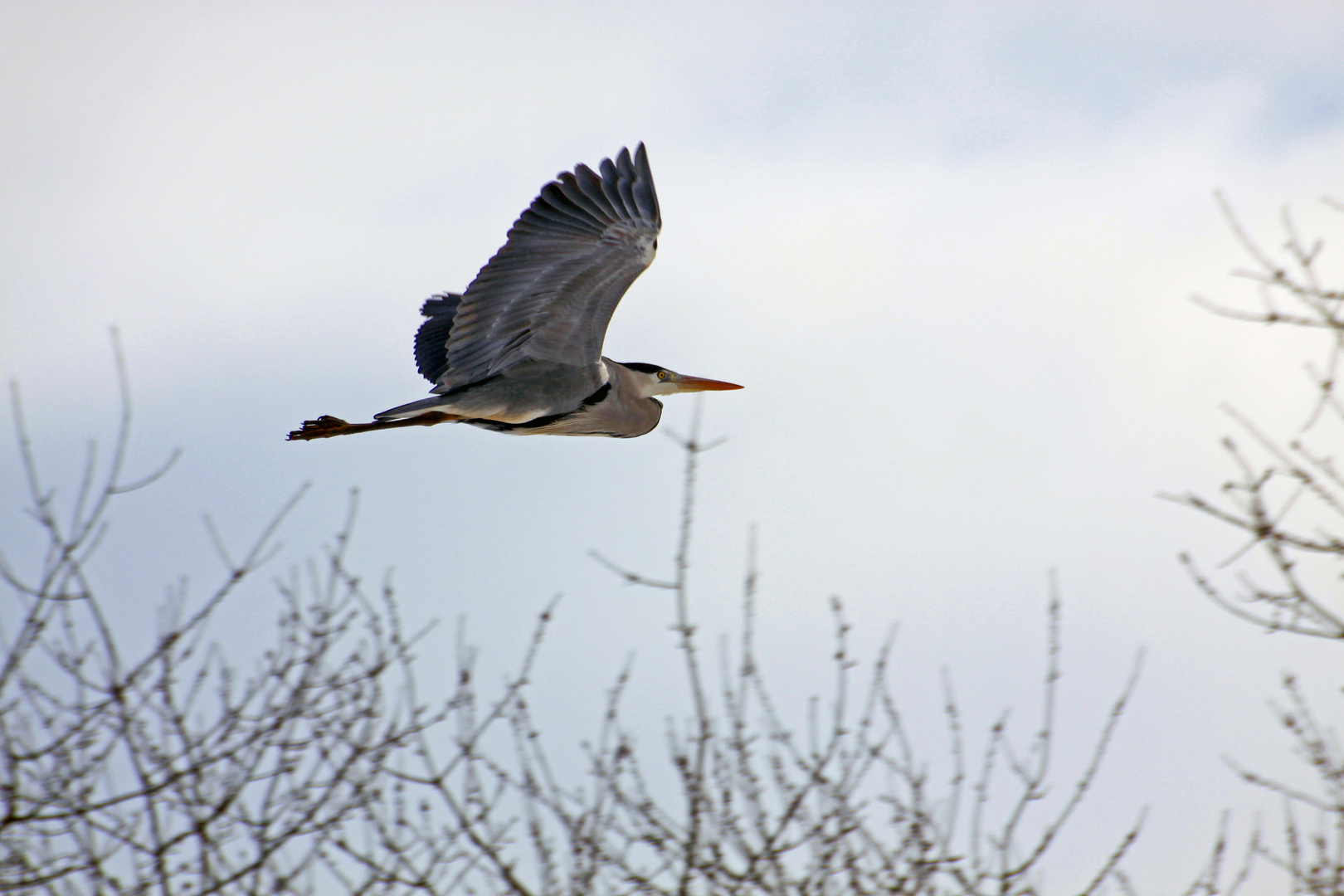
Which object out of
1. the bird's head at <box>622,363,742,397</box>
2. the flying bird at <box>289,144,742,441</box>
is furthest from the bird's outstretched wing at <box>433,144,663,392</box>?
the bird's head at <box>622,363,742,397</box>

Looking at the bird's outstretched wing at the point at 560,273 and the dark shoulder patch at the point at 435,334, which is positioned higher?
the dark shoulder patch at the point at 435,334

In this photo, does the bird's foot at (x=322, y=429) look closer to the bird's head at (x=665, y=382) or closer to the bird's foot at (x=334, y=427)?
the bird's foot at (x=334, y=427)

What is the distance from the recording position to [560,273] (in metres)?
7.32

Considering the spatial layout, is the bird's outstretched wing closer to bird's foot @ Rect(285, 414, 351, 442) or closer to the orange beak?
bird's foot @ Rect(285, 414, 351, 442)

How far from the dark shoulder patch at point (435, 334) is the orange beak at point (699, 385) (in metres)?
1.61

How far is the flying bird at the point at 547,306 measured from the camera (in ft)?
23.8

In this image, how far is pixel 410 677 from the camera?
6090mm

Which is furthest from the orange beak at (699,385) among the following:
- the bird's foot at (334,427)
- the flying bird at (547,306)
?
the bird's foot at (334,427)

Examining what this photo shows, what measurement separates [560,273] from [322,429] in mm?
1529

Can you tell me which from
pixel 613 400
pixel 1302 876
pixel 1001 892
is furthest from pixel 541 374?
pixel 1302 876

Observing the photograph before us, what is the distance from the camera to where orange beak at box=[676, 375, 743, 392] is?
9250 millimetres

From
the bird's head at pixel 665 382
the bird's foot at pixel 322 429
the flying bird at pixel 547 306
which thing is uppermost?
the bird's head at pixel 665 382

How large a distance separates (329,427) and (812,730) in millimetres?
3096

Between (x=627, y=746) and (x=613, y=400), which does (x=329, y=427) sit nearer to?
(x=613, y=400)
